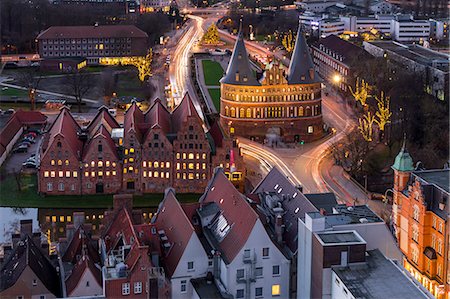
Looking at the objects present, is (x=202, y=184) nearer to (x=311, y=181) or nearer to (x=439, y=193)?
(x=311, y=181)

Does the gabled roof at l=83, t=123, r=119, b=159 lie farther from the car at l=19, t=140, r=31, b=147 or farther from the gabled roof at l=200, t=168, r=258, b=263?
the gabled roof at l=200, t=168, r=258, b=263

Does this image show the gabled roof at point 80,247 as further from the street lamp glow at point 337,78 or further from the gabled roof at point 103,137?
the street lamp glow at point 337,78

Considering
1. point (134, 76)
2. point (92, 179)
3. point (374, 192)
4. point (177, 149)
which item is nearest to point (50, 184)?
point (92, 179)

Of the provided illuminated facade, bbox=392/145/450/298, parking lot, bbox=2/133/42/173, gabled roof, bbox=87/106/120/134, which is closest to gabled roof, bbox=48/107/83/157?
gabled roof, bbox=87/106/120/134

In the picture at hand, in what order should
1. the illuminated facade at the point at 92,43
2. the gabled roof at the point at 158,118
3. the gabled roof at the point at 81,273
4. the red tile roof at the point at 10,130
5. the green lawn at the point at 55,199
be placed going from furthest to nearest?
1. the illuminated facade at the point at 92,43
2. the red tile roof at the point at 10,130
3. the gabled roof at the point at 158,118
4. the green lawn at the point at 55,199
5. the gabled roof at the point at 81,273

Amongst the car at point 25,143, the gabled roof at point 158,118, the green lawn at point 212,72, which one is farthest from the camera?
the green lawn at point 212,72

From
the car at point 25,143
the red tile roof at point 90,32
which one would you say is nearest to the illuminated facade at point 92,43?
the red tile roof at point 90,32
